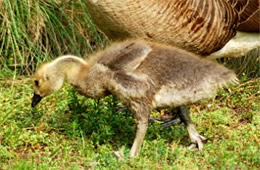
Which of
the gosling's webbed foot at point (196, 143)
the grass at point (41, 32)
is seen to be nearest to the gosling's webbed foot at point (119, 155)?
the gosling's webbed foot at point (196, 143)

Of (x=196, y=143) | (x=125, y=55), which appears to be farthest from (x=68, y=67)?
(x=196, y=143)

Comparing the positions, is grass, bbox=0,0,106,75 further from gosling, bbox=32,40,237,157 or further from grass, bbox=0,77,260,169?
gosling, bbox=32,40,237,157

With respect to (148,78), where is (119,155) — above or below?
below

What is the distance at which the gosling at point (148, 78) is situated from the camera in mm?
5078

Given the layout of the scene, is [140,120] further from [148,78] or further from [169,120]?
[169,120]

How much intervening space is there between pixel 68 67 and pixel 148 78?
73 cm

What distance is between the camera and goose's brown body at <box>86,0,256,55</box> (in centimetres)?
576

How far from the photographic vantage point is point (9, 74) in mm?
7340

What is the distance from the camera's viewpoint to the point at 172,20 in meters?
5.84

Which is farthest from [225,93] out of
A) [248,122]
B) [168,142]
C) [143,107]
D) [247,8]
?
[143,107]

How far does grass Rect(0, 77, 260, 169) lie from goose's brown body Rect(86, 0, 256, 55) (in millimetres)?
702

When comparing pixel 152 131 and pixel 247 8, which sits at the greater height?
pixel 247 8

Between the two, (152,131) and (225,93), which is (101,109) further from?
(225,93)

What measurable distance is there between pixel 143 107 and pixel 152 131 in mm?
770
